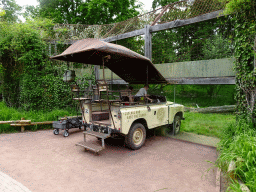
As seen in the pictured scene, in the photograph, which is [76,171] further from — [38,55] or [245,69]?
[38,55]

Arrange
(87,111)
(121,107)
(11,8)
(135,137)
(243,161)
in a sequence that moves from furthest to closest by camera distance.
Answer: (11,8)
(87,111)
(135,137)
(121,107)
(243,161)

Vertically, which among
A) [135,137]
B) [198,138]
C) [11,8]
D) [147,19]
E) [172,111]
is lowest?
[198,138]

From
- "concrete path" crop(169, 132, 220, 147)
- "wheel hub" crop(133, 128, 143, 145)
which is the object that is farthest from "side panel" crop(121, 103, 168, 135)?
"concrete path" crop(169, 132, 220, 147)

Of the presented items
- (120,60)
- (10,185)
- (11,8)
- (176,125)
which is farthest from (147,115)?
(11,8)

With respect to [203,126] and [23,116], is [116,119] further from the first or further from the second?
[23,116]

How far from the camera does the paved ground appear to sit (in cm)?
364

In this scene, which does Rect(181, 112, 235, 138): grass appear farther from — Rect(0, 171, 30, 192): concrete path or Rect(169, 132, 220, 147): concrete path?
Rect(0, 171, 30, 192): concrete path

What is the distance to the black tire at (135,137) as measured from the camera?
5.46m

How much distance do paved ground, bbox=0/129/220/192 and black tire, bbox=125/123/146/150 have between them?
195 millimetres

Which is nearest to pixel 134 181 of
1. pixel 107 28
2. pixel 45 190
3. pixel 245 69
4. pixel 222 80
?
pixel 45 190

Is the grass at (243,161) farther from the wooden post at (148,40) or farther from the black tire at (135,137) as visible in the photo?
the wooden post at (148,40)

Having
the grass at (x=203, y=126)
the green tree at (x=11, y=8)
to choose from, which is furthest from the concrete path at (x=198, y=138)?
the green tree at (x=11, y=8)

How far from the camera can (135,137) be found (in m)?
5.78

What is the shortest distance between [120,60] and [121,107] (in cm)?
243
